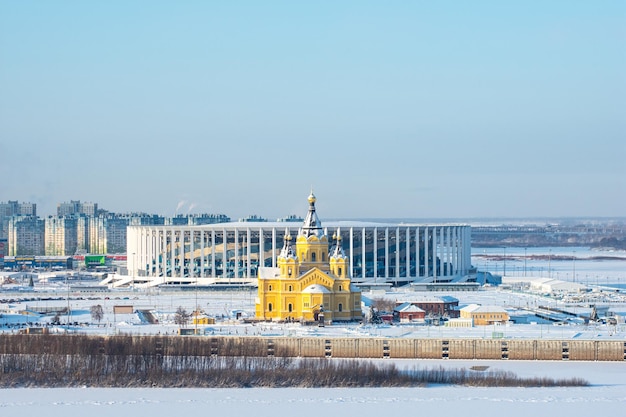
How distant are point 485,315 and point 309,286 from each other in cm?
683

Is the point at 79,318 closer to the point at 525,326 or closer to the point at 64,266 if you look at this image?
the point at 525,326

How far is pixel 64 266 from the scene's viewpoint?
126m

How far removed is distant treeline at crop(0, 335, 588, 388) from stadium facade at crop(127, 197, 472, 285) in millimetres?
38237

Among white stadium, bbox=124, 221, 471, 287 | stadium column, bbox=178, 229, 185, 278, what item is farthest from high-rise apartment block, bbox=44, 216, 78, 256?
stadium column, bbox=178, 229, 185, 278

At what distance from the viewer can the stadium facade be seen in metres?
87.4

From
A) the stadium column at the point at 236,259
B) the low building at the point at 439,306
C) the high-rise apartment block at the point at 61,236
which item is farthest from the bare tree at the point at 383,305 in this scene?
the high-rise apartment block at the point at 61,236

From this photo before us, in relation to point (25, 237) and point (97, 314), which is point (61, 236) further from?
point (97, 314)

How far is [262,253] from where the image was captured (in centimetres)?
8712

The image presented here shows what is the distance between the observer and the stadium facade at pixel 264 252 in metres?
87.4

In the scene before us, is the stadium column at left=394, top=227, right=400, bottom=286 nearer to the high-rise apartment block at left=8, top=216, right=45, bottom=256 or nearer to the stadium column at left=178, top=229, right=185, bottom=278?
the stadium column at left=178, top=229, right=185, bottom=278

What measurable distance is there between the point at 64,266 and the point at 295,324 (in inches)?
2878
